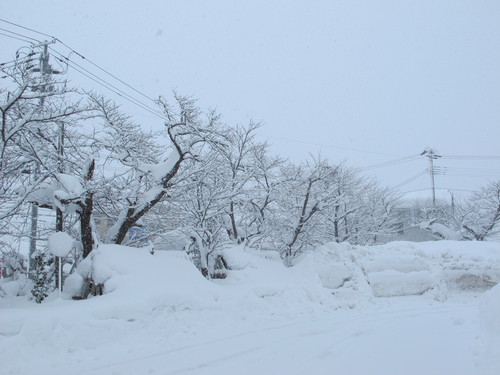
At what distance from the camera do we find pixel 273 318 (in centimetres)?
909

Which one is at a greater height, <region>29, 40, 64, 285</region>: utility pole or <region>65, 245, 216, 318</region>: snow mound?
<region>29, 40, 64, 285</region>: utility pole

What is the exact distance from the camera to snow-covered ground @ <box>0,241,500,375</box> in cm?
558

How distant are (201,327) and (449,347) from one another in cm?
433

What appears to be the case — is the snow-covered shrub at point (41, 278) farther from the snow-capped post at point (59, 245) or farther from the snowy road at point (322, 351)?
the snowy road at point (322, 351)

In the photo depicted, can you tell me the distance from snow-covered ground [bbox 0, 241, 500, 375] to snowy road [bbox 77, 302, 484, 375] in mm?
19

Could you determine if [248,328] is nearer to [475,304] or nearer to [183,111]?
[183,111]

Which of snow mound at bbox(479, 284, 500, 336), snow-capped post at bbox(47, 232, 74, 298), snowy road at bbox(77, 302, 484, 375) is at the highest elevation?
snow-capped post at bbox(47, 232, 74, 298)

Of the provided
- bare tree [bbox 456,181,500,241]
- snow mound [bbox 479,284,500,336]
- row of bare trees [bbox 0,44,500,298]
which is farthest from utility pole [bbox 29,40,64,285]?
bare tree [bbox 456,181,500,241]

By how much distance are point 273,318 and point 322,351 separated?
293 cm

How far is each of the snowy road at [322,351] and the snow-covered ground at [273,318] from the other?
0.06 ft

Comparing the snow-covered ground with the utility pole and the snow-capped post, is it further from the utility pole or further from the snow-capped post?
the utility pole

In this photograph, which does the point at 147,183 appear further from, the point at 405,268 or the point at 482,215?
the point at 482,215

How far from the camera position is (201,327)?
7.88 m

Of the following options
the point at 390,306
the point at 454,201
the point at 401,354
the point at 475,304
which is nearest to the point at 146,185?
the point at 390,306
